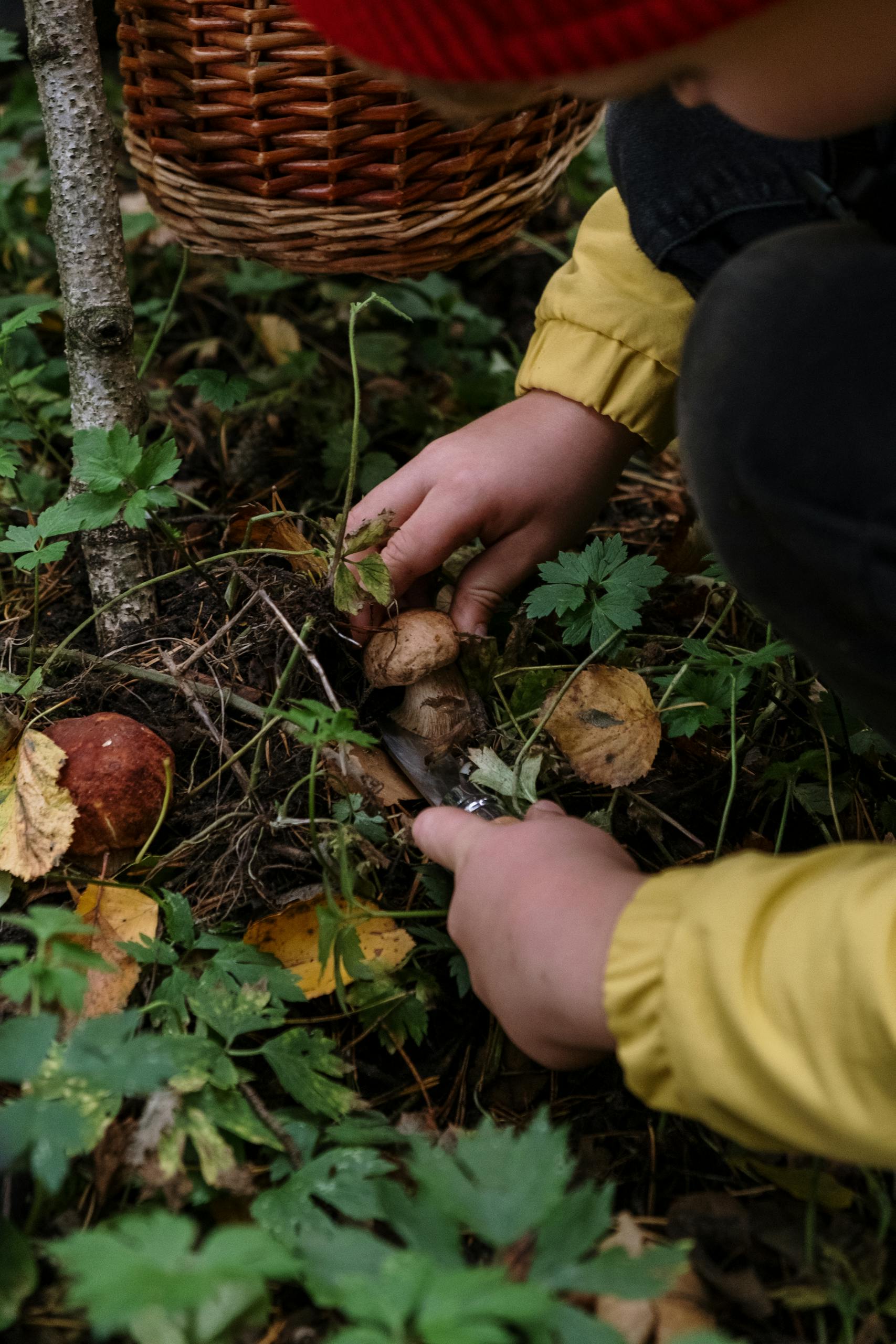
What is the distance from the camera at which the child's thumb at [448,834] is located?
1.27m

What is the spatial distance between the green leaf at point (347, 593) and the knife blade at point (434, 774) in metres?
0.20

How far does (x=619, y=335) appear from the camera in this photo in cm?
170

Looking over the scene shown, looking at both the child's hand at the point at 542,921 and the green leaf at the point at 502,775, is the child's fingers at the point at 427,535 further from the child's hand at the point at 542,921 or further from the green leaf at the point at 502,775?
the child's hand at the point at 542,921

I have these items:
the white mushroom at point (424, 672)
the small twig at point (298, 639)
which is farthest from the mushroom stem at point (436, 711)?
the small twig at point (298, 639)

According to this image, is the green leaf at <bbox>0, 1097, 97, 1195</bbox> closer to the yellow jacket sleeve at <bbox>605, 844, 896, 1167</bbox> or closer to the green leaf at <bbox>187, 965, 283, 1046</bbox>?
the green leaf at <bbox>187, 965, 283, 1046</bbox>

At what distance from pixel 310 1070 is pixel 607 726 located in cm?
61

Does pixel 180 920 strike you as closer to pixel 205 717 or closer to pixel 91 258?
pixel 205 717

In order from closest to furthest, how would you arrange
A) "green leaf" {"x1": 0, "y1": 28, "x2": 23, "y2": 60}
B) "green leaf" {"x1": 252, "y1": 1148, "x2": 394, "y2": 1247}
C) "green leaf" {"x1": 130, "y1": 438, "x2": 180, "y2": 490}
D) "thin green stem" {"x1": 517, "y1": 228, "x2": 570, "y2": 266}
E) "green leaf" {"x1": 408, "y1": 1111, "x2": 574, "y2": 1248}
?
"green leaf" {"x1": 408, "y1": 1111, "x2": 574, "y2": 1248}
"green leaf" {"x1": 252, "y1": 1148, "x2": 394, "y2": 1247}
"green leaf" {"x1": 130, "y1": 438, "x2": 180, "y2": 490}
"green leaf" {"x1": 0, "y1": 28, "x2": 23, "y2": 60}
"thin green stem" {"x1": 517, "y1": 228, "x2": 570, "y2": 266}

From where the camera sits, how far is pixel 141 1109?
1192 mm

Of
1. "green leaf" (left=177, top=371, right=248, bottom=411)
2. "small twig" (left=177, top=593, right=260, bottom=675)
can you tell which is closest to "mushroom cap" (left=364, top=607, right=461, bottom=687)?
"small twig" (left=177, top=593, right=260, bottom=675)

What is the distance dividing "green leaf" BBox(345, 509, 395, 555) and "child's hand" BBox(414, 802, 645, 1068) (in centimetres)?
43

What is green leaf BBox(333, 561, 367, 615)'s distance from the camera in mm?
1479

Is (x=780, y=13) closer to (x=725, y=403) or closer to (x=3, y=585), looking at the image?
(x=725, y=403)

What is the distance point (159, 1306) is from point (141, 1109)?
34cm
